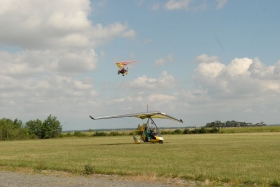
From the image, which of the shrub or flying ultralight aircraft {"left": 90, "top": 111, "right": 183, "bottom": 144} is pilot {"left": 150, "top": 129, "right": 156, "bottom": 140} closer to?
flying ultralight aircraft {"left": 90, "top": 111, "right": 183, "bottom": 144}

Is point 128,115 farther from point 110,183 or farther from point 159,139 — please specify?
point 110,183

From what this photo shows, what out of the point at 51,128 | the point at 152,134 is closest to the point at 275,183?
the point at 152,134

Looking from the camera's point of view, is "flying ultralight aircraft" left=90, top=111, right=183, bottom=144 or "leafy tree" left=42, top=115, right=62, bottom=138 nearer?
"flying ultralight aircraft" left=90, top=111, right=183, bottom=144

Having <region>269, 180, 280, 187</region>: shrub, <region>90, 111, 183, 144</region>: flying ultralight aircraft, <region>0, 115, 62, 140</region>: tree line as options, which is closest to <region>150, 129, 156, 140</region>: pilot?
<region>90, 111, 183, 144</region>: flying ultralight aircraft

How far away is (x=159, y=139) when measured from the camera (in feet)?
132

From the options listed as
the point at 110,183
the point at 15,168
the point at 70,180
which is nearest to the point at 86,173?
the point at 70,180

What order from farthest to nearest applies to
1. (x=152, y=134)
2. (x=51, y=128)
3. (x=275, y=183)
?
1. (x=51, y=128)
2. (x=152, y=134)
3. (x=275, y=183)

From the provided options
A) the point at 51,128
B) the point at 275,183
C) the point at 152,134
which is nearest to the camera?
the point at 275,183

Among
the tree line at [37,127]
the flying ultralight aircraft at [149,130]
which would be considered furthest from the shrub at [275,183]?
the tree line at [37,127]

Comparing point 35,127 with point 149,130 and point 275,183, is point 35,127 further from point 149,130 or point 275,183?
point 275,183

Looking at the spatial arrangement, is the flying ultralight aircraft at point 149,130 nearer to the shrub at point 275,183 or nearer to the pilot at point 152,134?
the pilot at point 152,134

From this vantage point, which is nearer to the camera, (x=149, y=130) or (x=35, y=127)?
(x=149, y=130)

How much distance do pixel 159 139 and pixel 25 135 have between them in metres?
64.8

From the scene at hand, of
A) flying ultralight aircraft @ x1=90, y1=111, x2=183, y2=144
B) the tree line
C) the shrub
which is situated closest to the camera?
the shrub
